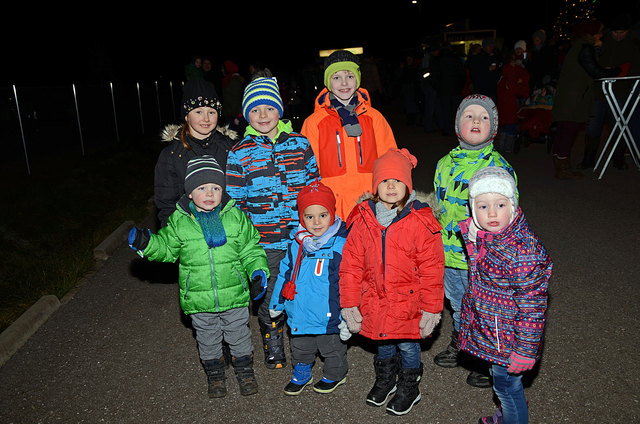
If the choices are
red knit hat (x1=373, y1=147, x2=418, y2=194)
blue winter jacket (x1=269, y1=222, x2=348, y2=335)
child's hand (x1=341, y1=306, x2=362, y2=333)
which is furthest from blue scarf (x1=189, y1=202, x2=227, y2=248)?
red knit hat (x1=373, y1=147, x2=418, y2=194)

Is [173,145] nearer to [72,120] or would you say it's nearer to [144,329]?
[144,329]

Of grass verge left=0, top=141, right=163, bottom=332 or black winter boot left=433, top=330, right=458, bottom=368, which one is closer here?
black winter boot left=433, top=330, right=458, bottom=368

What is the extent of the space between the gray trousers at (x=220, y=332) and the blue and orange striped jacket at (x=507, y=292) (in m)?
1.66

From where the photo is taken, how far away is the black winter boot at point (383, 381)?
3521 mm

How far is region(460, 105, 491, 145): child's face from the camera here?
3491 millimetres

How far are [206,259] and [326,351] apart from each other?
110 cm

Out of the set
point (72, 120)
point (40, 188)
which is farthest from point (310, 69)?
point (40, 188)

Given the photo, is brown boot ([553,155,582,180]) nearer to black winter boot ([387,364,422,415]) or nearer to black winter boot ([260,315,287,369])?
black winter boot ([387,364,422,415])

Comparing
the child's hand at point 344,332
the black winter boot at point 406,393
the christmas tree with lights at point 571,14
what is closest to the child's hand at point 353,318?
the child's hand at point 344,332

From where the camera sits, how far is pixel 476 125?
3.49m

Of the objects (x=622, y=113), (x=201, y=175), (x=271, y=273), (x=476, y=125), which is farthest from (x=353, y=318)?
(x=622, y=113)

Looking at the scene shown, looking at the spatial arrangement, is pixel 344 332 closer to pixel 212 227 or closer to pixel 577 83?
pixel 212 227

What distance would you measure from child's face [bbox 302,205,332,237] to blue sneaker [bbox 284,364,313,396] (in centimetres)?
102

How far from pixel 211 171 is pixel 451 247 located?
5.90 ft
